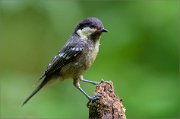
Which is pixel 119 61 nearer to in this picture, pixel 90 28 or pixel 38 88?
pixel 90 28

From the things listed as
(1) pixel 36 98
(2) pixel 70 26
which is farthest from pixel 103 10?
(1) pixel 36 98

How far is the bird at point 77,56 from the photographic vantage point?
6395 millimetres

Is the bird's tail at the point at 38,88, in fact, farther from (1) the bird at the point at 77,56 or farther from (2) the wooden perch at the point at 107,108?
(2) the wooden perch at the point at 107,108

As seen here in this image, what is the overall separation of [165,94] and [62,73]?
122 centimetres

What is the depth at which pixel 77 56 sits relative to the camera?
6484mm

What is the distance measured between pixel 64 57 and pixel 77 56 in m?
0.16

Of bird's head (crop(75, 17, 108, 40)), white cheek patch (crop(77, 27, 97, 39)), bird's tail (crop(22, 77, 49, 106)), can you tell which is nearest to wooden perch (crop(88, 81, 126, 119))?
bird's head (crop(75, 17, 108, 40))

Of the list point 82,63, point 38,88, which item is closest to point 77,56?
point 82,63

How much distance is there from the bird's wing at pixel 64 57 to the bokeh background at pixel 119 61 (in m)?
0.30

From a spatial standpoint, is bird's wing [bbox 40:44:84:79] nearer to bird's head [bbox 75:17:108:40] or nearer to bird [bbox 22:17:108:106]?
bird [bbox 22:17:108:106]

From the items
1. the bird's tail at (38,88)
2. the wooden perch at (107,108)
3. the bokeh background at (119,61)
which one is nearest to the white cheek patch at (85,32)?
the bokeh background at (119,61)

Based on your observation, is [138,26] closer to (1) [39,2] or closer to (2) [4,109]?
(1) [39,2]

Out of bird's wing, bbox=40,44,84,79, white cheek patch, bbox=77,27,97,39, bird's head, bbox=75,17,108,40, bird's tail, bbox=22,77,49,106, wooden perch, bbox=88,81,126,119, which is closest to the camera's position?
wooden perch, bbox=88,81,126,119

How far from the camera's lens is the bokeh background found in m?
6.35
